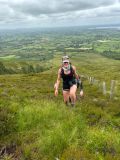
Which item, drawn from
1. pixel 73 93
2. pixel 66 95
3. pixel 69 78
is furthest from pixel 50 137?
pixel 66 95

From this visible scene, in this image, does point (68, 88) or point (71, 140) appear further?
point (68, 88)

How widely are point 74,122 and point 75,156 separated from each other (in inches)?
91.2

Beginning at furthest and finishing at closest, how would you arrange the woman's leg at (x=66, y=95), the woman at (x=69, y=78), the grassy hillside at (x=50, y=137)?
the woman's leg at (x=66, y=95), the woman at (x=69, y=78), the grassy hillside at (x=50, y=137)

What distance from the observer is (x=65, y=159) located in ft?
Result: 22.5

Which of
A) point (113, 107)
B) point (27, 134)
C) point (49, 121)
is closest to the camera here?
point (27, 134)

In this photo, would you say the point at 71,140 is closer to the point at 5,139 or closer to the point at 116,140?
the point at 116,140

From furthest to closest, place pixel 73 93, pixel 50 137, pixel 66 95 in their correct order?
pixel 66 95 < pixel 73 93 < pixel 50 137

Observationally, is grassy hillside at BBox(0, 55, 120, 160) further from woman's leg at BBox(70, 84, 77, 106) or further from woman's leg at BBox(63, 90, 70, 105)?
woman's leg at BBox(63, 90, 70, 105)

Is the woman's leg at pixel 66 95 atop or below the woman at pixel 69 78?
below

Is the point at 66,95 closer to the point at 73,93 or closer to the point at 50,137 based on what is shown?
the point at 73,93

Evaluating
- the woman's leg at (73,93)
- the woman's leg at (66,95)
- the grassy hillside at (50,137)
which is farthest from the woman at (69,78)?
the grassy hillside at (50,137)

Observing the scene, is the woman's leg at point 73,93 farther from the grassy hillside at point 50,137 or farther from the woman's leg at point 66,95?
the grassy hillside at point 50,137

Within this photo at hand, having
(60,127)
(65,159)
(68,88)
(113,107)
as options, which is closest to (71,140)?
→ (60,127)

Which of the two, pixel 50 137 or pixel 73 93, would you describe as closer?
pixel 50 137
